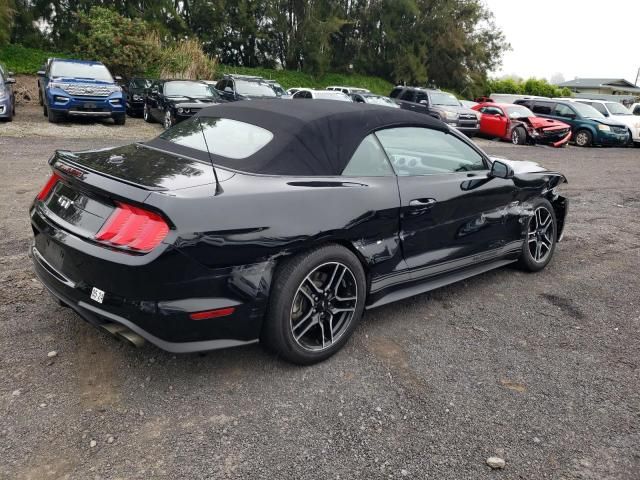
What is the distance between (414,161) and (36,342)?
270cm

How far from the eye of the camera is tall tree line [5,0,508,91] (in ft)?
91.8

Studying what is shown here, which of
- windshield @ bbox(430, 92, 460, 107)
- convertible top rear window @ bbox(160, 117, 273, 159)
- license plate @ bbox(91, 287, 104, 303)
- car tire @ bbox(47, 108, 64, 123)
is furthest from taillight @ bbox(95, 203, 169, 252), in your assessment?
windshield @ bbox(430, 92, 460, 107)

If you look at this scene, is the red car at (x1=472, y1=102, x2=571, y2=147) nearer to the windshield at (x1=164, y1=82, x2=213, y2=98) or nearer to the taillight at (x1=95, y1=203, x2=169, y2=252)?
the windshield at (x1=164, y1=82, x2=213, y2=98)

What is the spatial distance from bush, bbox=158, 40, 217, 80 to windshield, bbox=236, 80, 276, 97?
779 centimetres

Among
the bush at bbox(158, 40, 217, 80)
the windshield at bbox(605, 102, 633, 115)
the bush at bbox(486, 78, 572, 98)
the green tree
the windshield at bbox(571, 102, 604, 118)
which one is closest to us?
the windshield at bbox(571, 102, 604, 118)

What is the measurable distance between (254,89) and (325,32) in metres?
18.9

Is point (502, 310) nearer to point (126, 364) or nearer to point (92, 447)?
point (126, 364)

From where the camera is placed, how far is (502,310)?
4102 mm

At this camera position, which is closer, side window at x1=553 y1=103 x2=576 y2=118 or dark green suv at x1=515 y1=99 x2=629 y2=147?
dark green suv at x1=515 y1=99 x2=629 y2=147

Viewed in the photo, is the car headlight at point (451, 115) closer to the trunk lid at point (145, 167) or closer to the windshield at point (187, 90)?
the windshield at point (187, 90)

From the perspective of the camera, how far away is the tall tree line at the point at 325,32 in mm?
27984

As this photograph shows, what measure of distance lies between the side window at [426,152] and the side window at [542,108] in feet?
58.1

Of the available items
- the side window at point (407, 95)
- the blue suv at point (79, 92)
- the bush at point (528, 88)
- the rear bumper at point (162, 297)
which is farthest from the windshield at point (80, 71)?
the bush at point (528, 88)

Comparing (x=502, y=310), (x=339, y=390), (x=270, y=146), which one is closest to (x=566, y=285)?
(x=502, y=310)
